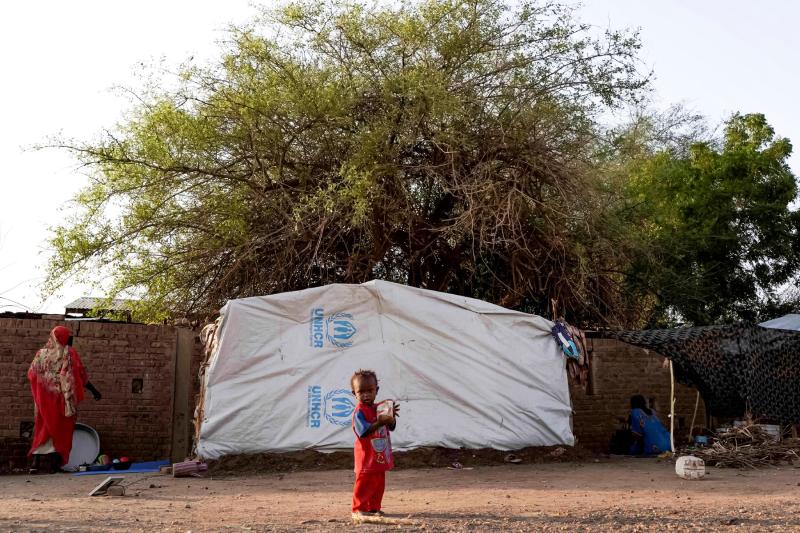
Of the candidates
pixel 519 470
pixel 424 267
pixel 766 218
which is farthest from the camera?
pixel 766 218

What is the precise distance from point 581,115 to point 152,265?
6.18 meters

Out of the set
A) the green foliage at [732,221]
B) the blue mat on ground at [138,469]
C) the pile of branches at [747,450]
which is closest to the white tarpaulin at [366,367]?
the blue mat on ground at [138,469]

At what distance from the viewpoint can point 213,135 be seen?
37.2 ft

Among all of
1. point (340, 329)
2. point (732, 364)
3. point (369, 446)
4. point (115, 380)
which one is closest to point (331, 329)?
point (340, 329)

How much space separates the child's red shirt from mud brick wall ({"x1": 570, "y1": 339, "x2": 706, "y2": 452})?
6.47 meters

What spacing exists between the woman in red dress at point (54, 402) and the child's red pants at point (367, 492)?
211 inches

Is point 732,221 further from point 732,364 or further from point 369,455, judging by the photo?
point 369,455

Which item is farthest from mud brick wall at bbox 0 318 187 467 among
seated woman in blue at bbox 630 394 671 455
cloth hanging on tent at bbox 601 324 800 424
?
seated woman in blue at bbox 630 394 671 455

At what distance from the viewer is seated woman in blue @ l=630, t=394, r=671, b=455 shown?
39.6 ft

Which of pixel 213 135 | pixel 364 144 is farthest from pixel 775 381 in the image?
pixel 213 135

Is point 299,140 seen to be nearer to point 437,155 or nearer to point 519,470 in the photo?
point 437,155

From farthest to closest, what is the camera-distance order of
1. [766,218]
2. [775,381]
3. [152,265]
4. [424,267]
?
[766,218] → [424,267] → [152,265] → [775,381]

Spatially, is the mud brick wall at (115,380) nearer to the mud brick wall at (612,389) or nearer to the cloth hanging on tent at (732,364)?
the mud brick wall at (612,389)

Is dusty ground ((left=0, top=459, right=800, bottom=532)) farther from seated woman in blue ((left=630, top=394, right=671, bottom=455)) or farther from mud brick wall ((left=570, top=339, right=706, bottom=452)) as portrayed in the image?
mud brick wall ((left=570, top=339, right=706, bottom=452))
